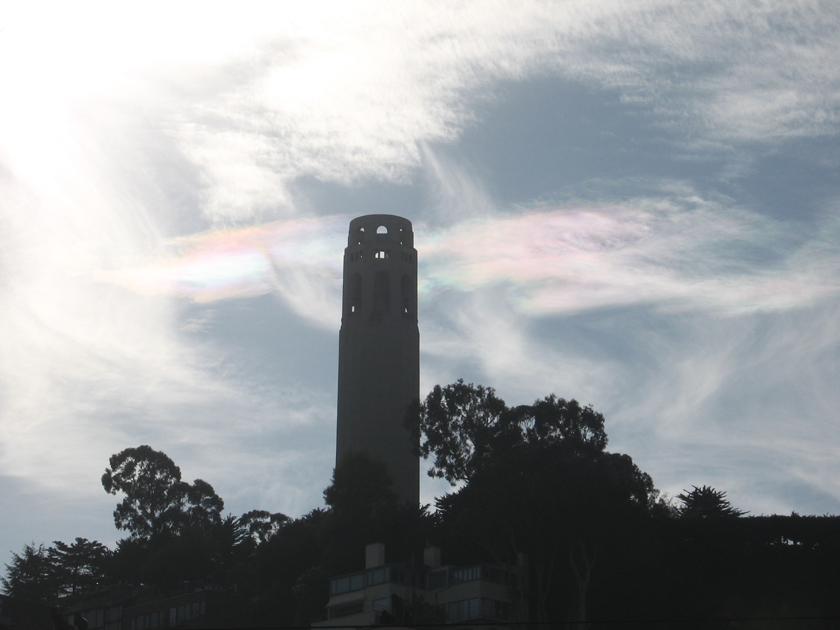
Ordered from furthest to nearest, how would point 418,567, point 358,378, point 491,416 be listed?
point 358,378
point 491,416
point 418,567

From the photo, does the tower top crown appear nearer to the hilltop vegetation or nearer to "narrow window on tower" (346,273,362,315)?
"narrow window on tower" (346,273,362,315)

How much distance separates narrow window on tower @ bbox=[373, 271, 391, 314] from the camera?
248 ft

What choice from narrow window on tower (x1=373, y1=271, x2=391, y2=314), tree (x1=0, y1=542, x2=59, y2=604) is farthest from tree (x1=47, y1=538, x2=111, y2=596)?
narrow window on tower (x1=373, y1=271, x2=391, y2=314)

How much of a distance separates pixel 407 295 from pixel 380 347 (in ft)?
15.5

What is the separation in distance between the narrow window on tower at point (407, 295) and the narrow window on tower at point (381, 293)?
3.35ft

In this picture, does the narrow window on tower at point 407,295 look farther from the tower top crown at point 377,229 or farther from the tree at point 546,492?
the tree at point 546,492

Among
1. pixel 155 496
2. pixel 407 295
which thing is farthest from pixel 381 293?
pixel 155 496

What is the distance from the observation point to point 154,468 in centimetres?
7012

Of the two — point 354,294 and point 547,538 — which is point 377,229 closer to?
point 354,294

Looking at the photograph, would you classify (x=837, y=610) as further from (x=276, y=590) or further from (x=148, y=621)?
(x=148, y=621)

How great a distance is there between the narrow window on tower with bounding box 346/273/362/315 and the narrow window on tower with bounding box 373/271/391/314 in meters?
1.21

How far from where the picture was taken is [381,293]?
7656 centimetres

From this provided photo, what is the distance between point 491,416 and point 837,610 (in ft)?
56.1

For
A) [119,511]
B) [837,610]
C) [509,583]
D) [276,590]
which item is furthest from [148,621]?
[837,610]
